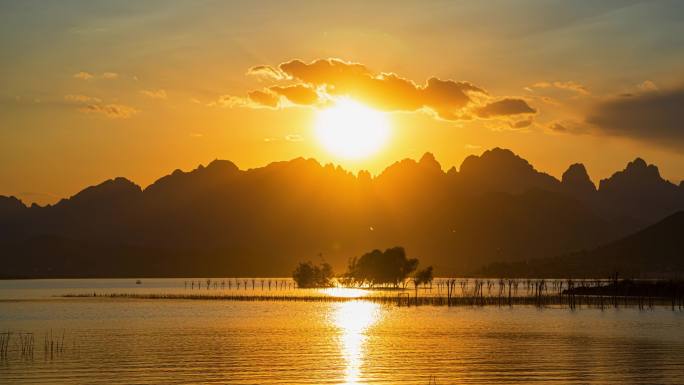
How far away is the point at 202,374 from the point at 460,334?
34531 millimetres

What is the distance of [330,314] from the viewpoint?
108 metres

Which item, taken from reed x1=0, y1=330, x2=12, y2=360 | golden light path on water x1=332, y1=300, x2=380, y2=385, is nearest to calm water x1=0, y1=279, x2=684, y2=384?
golden light path on water x1=332, y1=300, x2=380, y2=385

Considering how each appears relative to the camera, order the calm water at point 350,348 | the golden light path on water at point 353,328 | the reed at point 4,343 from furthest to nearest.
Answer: the reed at point 4,343 → the golden light path on water at point 353,328 → the calm water at point 350,348

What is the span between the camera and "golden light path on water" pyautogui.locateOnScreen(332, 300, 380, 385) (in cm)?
5203

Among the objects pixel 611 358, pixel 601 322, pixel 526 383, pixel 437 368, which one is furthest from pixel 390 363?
pixel 601 322

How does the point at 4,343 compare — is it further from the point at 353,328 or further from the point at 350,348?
the point at 353,328

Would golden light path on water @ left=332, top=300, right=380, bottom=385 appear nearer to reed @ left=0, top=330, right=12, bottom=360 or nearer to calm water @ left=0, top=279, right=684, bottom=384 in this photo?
calm water @ left=0, top=279, right=684, bottom=384

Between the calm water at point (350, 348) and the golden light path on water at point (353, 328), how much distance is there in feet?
0.45

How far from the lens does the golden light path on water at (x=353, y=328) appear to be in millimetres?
52031

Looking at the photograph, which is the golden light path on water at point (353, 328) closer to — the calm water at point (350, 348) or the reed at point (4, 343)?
the calm water at point (350, 348)

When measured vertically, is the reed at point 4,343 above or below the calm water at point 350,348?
below

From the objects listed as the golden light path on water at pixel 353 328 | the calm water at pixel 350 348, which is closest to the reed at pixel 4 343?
the calm water at pixel 350 348

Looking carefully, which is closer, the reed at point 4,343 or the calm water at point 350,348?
the calm water at point 350,348

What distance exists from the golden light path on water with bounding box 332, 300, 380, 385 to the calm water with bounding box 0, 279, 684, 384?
138mm
